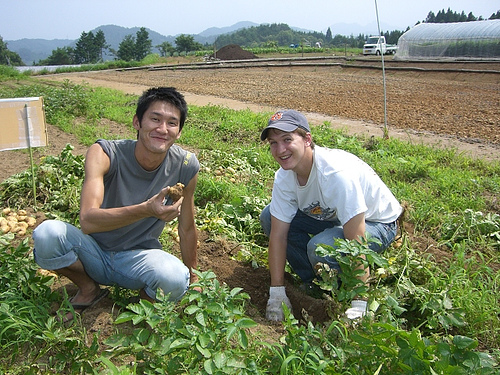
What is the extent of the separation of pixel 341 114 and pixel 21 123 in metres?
6.89

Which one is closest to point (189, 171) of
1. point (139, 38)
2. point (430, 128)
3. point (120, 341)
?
point (120, 341)

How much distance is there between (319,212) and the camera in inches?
101

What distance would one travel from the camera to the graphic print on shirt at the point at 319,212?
2525mm

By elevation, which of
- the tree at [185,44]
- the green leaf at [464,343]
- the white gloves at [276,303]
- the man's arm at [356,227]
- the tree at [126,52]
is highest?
the tree at [185,44]

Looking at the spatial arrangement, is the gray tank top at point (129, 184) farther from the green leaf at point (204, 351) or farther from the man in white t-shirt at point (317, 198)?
the green leaf at point (204, 351)

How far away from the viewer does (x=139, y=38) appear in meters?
55.3

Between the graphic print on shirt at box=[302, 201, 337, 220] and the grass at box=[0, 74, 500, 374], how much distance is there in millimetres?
416

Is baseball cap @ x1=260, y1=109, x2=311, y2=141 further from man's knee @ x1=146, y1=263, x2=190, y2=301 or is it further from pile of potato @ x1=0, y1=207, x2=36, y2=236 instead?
pile of potato @ x1=0, y1=207, x2=36, y2=236

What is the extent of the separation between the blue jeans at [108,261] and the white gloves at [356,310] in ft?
2.69

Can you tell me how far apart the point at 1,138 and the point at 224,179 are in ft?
6.26

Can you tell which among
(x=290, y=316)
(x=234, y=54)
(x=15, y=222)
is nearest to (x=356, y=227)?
(x=290, y=316)

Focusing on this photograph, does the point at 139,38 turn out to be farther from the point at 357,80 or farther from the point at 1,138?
the point at 1,138

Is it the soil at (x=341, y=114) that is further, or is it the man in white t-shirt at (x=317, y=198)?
the soil at (x=341, y=114)

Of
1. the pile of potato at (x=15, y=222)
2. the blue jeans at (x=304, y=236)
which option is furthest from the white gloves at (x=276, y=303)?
the pile of potato at (x=15, y=222)
